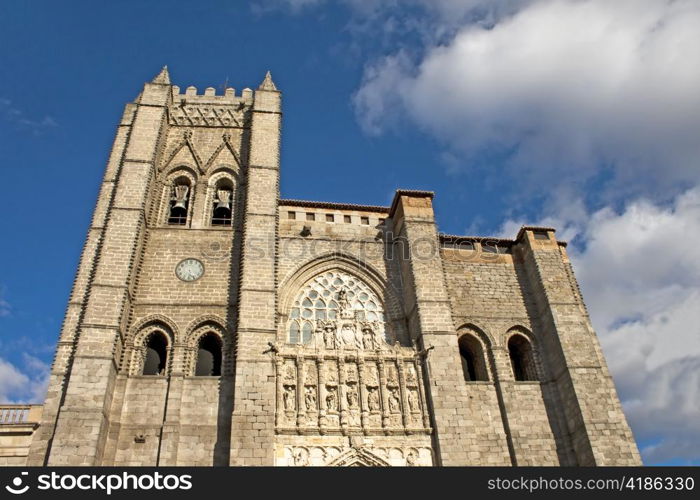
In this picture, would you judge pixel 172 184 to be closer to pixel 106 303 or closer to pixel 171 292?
pixel 171 292

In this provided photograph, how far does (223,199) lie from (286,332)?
4855 mm

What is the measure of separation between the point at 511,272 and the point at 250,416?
8.51 m

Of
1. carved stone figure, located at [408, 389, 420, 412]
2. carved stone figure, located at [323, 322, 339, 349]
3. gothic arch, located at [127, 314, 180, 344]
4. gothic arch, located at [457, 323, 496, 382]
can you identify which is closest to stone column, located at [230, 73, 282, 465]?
carved stone figure, located at [323, 322, 339, 349]

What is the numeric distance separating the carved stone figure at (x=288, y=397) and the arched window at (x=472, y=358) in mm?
4884

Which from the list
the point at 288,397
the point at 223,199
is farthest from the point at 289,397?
the point at 223,199

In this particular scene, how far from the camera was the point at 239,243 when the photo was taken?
15445 mm

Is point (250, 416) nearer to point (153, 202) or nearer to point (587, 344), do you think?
point (153, 202)

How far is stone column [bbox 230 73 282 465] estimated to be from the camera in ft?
38.0

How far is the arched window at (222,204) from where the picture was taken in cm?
1653

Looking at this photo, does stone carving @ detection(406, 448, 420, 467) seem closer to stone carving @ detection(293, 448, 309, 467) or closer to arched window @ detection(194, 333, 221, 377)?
stone carving @ detection(293, 448, 309, 467)

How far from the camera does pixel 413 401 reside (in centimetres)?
1302

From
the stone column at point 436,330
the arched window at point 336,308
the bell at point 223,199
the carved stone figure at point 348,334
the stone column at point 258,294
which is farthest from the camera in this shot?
the bell at point 223,199

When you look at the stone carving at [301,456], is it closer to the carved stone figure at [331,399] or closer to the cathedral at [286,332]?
the cathedral at [286,332]

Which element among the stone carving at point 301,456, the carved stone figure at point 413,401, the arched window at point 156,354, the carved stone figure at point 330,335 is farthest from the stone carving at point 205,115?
the stone carving at point 301,456
